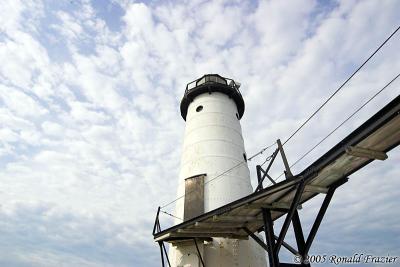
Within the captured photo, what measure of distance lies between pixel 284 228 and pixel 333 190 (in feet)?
5.46

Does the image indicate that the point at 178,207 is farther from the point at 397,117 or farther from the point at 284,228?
the point at 397,117

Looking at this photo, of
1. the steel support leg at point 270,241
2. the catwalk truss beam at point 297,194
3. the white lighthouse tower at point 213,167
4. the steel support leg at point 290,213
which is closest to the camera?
the catwalk truss beam at point 297,194

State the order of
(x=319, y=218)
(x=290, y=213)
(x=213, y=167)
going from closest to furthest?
1. (x=290, y=213)
2. (x=319, y=218)
3. (x=213, y=167)

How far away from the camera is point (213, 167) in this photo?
13.3m

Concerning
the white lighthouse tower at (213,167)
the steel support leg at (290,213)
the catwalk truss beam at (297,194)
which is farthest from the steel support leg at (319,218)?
the white lighthouse tower at (213,167)

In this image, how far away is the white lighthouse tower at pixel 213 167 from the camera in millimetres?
11188

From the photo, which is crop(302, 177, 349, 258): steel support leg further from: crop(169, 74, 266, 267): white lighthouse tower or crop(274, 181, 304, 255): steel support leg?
crop(169, 74, 266, 267): white lighthouse tower

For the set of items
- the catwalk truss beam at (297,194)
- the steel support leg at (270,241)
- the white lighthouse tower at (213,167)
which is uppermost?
the white lighthouse tower at (213,167)

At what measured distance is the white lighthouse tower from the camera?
11188 millimetres

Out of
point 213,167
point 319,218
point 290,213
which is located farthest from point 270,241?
point 213,167

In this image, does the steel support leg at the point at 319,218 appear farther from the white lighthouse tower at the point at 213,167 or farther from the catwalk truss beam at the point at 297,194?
the white lighthouse tower at the point at 213,167

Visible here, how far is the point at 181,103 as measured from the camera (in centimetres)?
1870

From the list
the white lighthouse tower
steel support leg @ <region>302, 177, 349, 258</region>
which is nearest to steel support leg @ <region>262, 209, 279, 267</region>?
steel support leg @ <region>302, 177, 349, 258</region>

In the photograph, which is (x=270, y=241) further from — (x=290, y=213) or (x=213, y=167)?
(x=213, y=167)
